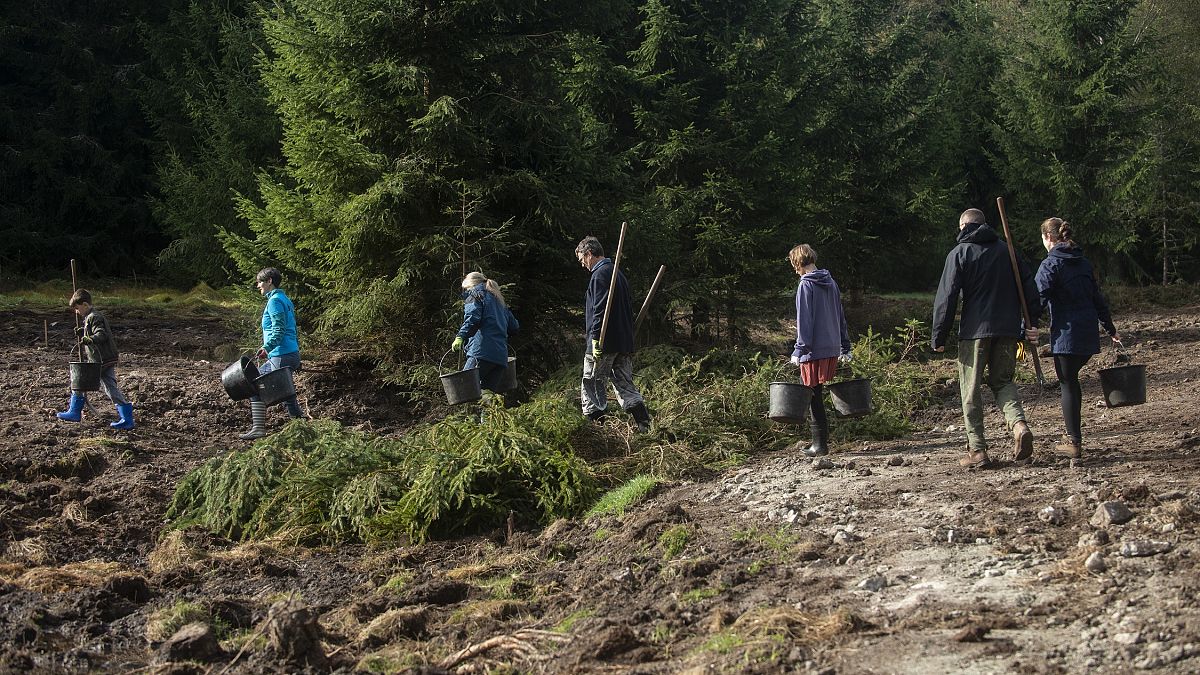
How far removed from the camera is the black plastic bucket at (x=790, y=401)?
9.33m

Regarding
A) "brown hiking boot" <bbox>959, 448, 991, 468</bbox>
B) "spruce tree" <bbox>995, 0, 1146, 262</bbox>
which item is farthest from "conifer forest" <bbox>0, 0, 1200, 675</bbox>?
"spruce tree" <bbox>995, 0, 1146, 262</bbox>

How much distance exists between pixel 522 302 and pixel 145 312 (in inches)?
424

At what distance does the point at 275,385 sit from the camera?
11.3 meters

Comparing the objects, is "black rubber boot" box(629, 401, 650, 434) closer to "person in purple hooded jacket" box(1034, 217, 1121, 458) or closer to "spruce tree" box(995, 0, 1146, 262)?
"person in purple hooded jacket" box(1034, 217, 1121, 458)

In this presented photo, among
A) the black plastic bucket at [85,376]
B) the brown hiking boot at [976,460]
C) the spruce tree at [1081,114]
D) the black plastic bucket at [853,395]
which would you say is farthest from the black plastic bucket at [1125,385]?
the spruce tree at [1081,114]

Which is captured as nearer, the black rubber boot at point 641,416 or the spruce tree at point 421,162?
the black rubber boot at point 641,416

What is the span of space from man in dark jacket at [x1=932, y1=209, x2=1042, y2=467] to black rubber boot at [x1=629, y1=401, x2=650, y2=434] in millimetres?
2944

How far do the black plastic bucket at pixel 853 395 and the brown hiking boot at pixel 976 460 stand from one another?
3.95 feet

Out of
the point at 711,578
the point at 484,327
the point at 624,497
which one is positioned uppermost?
the point at 484,327

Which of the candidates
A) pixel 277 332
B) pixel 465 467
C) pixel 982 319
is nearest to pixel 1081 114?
pixel 982 319

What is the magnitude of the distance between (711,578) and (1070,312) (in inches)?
151

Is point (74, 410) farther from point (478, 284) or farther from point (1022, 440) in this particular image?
point (1022, 440)

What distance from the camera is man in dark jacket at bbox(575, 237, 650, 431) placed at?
10344mm

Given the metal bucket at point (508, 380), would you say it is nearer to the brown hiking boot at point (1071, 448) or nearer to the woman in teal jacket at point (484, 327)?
the woman in teal jacket at point (484, 327)
